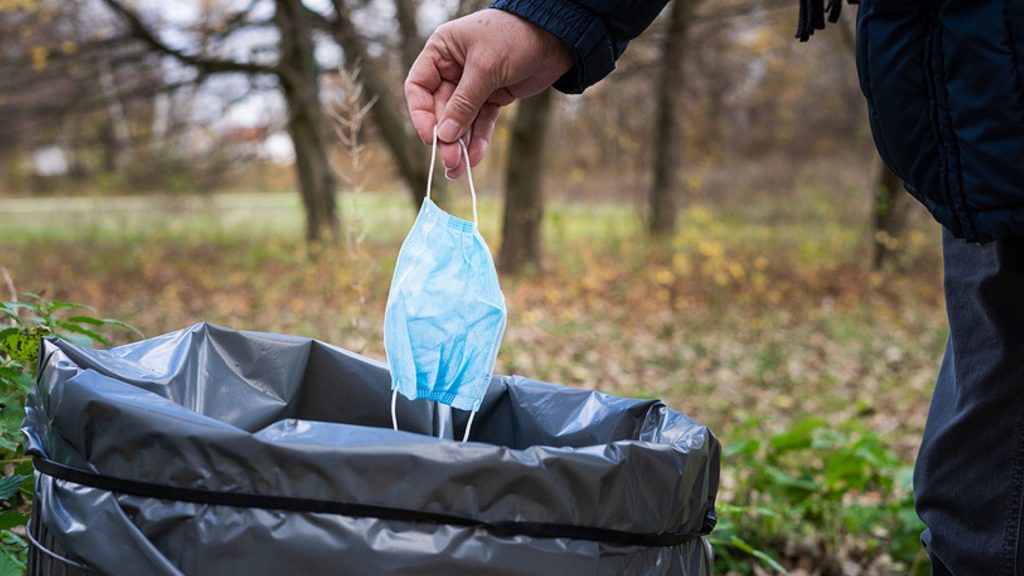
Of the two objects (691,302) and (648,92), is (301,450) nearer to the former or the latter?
(691,302)

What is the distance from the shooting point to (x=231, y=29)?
9523 millimetres

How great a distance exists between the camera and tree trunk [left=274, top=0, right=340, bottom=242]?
826cm

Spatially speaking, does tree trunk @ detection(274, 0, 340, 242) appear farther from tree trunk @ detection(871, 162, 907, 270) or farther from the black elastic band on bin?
the black elastic band on bin

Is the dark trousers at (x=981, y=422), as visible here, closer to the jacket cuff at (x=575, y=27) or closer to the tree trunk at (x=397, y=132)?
the jacket cuff at (x=575, y=27)

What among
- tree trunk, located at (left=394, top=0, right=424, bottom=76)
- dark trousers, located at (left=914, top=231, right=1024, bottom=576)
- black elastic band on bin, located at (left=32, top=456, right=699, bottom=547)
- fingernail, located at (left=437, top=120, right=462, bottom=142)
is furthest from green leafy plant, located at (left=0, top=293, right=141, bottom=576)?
tree trunk, located at (left=394, top=0, right=424, bottom=76)

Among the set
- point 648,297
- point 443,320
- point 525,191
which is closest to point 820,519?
point 443,320

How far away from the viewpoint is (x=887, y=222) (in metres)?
9.29

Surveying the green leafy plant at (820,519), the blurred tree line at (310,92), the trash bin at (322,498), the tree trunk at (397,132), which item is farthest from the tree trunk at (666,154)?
the trash bin at (322,498)

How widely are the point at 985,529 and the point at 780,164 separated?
15.3 meters

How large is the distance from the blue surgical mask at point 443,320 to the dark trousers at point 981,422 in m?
0.67

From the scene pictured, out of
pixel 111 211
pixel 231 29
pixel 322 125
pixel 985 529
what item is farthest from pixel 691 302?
pixel 111 211

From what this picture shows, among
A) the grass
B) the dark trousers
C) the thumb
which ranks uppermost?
the thumb

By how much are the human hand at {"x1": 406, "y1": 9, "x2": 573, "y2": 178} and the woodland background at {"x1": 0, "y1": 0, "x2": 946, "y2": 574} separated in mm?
990

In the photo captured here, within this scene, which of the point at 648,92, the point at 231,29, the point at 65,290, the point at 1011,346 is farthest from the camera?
the point at 648,92
